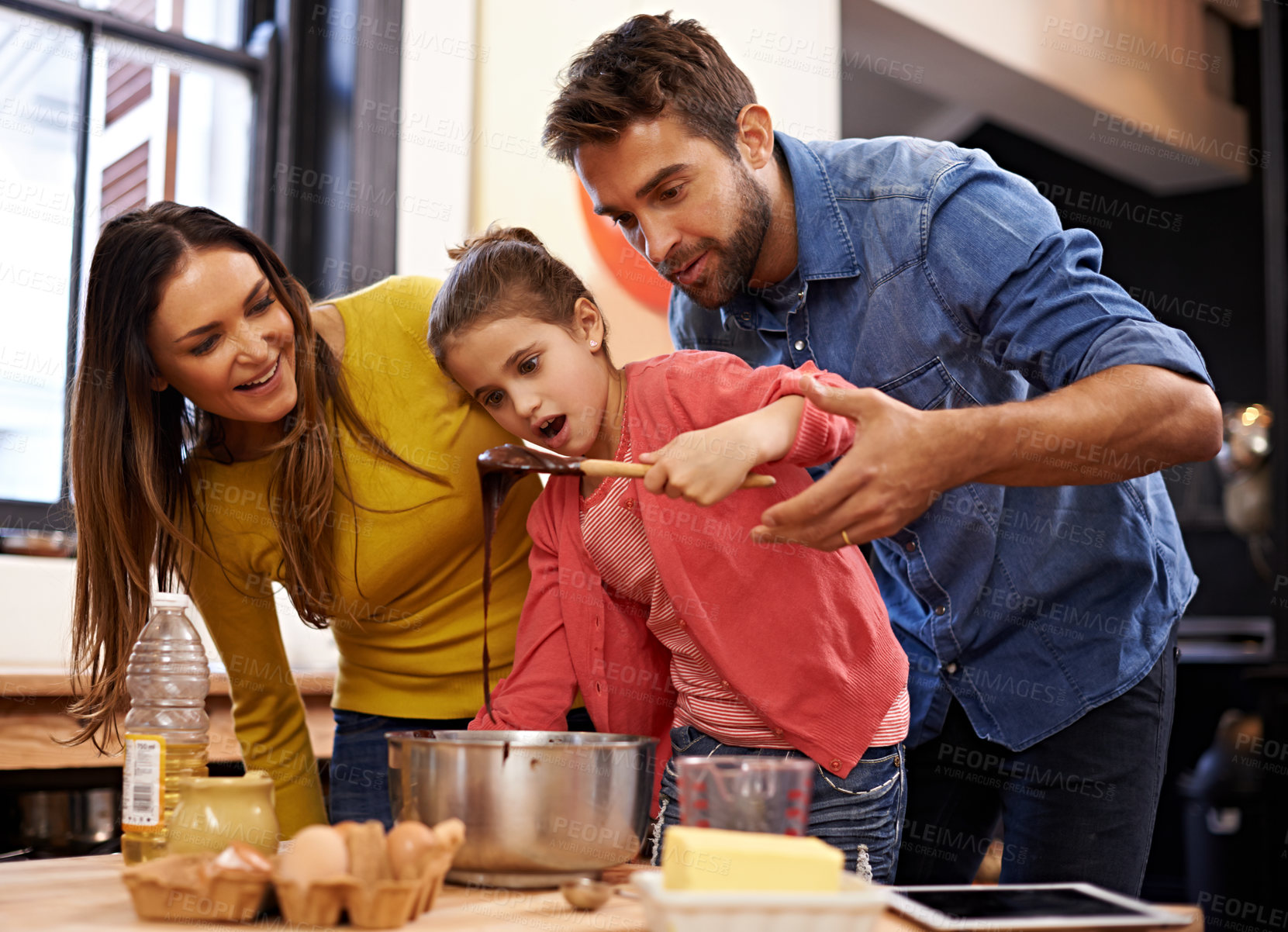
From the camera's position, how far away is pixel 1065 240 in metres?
1.34

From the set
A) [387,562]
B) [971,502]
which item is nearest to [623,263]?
[387,562]

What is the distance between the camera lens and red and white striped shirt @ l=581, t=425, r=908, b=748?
1.33m

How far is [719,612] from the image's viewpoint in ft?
4.36

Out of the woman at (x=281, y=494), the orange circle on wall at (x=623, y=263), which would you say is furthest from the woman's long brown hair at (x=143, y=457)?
the orange circle on wall at (x=623, y=263)

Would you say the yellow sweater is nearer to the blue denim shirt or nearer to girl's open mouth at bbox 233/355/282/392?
girl's open mouth at bbox 233/355/282/392

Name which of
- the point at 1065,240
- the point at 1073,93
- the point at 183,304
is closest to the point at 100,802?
the point at 183,304

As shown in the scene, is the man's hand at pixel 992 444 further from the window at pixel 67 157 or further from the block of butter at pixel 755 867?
the window at pixel 67 157

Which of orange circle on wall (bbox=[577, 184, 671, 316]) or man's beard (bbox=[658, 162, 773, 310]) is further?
orange circle on wall (bbox=[577, 184, 671, 316])

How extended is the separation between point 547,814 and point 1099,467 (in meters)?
0.68

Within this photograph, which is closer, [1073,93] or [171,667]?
[171,667]

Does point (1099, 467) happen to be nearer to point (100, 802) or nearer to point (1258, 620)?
point (100, 802)

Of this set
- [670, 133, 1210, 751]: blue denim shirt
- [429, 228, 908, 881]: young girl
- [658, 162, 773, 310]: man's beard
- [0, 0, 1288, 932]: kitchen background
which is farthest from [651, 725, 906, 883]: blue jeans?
[0, 0, 1288, 932]: kitchen background

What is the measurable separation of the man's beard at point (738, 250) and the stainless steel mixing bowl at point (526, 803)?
71cm

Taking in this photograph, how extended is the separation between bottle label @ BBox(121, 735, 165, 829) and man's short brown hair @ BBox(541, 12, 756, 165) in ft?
2.84
